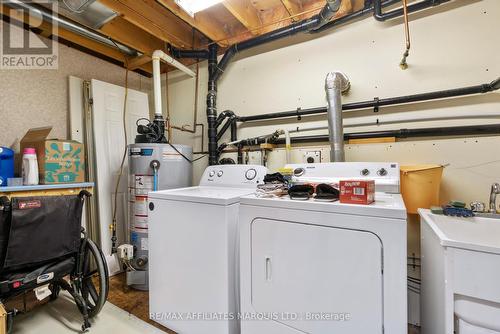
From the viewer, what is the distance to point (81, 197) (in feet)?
5.27

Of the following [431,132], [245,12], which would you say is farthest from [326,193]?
[245,12]

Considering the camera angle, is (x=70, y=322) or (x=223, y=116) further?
(x=223, y=116)

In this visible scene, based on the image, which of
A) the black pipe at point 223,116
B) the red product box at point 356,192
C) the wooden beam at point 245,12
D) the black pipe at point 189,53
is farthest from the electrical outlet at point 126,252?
the wooden beam at point 245,12

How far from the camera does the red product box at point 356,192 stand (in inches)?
39.4

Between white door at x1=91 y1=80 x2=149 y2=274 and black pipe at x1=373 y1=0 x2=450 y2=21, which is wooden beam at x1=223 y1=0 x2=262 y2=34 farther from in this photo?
white door at x1=91 y1=80 x2=149 y2=274

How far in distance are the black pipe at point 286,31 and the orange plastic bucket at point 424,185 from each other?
1.28m

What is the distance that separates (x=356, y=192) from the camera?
3.32ft

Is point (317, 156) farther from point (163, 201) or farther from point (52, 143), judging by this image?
point (52, 143)

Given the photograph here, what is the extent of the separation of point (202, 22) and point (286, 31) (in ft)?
2.64

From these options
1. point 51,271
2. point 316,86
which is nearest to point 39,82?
point 51,271

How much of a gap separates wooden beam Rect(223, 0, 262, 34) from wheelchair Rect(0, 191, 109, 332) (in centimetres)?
186

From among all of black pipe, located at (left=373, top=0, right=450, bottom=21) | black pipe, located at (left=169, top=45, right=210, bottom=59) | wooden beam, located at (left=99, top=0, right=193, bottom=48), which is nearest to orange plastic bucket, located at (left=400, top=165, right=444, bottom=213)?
black pipe, located at (left=373, top=0, right=450, bottom=21)

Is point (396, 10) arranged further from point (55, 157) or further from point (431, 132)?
point (55, 157)

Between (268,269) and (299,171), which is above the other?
(299,171)
